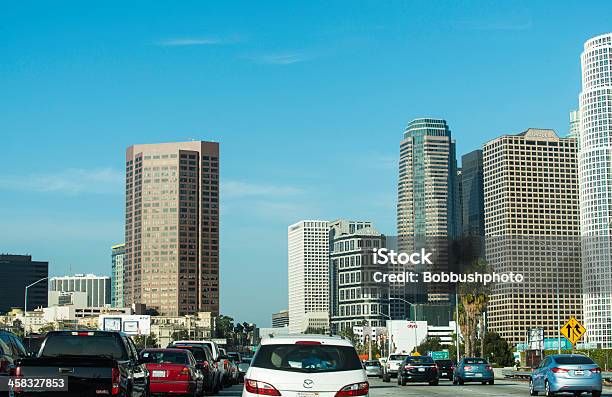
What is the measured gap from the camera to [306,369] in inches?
635

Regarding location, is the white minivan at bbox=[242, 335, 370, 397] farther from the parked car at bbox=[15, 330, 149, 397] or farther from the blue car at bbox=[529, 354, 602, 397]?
the blue car at bbox=[529, 354, 602, 397]

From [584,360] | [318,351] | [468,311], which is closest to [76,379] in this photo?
[318,351]

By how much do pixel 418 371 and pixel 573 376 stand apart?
16.9 meters

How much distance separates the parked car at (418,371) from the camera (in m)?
48.6

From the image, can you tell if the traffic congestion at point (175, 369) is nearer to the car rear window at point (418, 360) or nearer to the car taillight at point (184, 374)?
the car taillight at point (184, 374)

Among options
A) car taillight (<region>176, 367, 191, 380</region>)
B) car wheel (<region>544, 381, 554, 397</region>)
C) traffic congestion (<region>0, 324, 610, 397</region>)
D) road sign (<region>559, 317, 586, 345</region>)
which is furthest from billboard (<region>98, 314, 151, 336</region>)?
car taillight (<region>176, 367, 191, 380</region>)

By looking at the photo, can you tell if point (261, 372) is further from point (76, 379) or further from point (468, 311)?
point (468, 311)

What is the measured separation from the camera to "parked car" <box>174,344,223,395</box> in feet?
110

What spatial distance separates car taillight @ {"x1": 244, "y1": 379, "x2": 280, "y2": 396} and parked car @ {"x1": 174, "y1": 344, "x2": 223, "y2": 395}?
16.5 m

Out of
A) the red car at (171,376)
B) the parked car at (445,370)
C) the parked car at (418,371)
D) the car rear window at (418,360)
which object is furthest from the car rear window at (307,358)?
the parked car at (445,370)

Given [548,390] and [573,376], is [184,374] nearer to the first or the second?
[548,390]

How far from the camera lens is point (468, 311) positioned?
359 feet

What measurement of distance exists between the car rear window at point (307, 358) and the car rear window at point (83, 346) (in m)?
5.43

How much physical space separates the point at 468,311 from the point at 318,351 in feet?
312
